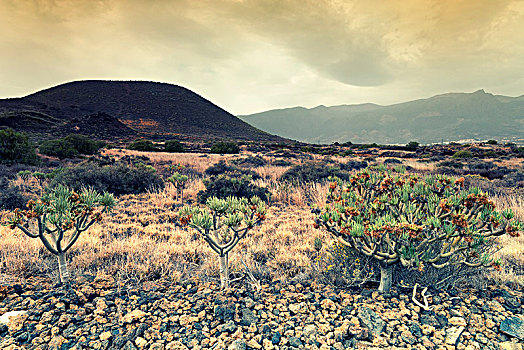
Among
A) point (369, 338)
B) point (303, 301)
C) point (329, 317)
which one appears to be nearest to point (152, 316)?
point (303, 301)

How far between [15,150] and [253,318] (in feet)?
54.2

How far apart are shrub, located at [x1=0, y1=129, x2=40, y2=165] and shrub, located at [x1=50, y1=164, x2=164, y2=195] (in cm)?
681

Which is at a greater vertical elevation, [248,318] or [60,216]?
[60,216]

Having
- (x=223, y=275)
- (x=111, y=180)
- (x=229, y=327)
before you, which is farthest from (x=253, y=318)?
(x=111, y=180)

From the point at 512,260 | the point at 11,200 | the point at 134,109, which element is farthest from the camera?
the point at 134,109

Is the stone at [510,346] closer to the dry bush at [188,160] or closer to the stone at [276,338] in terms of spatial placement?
the stone at [276,338]

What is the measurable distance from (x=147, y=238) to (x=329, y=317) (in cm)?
338

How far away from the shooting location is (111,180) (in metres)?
8.55

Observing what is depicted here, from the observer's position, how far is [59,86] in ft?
275

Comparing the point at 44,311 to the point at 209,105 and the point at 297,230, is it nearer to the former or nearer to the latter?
the point at 297,230

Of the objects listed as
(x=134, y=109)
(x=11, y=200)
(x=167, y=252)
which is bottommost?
(x=167, y=252)

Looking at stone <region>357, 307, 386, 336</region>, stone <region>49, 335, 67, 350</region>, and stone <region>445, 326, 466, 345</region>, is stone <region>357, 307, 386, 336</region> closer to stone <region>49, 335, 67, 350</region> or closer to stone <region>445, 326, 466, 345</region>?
stone <region>445, 326, 466, 345</region>

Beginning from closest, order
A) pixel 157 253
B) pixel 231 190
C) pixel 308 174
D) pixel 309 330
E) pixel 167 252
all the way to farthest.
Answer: pixel 309 330
pixel 157 253
pixel 167 252
pixel 231 190
pixel 308 174

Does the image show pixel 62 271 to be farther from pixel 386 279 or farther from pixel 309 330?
pixel 386 279
